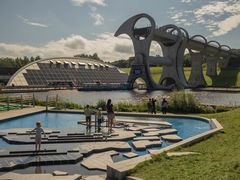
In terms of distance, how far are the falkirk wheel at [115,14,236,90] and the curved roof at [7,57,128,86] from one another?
14723mm

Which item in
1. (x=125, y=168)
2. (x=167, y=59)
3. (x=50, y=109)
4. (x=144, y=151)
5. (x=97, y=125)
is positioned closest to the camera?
(x=125, y=168)

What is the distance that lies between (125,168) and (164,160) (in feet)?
4.51

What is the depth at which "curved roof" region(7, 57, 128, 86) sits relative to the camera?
81688mm

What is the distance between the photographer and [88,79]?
9531cm

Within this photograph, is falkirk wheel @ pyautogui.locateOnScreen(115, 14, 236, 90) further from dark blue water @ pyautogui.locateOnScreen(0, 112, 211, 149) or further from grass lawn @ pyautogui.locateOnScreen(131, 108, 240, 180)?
grass lawn @ pyautogui.locateOnScreen(131, 108, 240, 180)

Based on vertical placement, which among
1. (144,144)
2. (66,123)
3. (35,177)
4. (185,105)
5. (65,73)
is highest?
(65,73)

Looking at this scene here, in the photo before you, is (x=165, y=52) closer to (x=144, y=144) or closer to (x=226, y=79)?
(x=226, y=79)

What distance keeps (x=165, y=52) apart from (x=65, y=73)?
27384 millimetres

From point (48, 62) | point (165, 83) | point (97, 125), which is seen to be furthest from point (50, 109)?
point (165, 83)

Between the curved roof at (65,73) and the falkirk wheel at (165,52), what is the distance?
14723mm

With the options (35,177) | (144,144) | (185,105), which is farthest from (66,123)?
(35,177)

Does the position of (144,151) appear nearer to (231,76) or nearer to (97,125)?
(97,125)

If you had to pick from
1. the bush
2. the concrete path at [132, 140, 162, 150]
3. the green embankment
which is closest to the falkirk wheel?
the green embankment

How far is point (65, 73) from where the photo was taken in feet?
301
